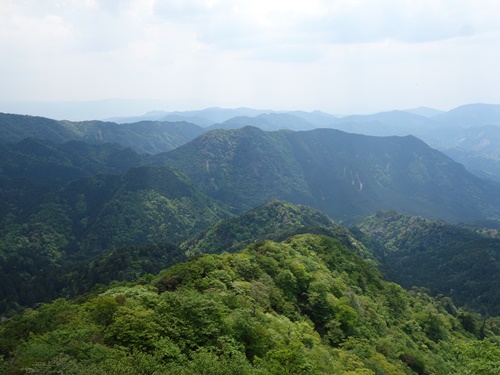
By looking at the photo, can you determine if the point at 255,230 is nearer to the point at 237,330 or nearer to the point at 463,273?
the point at 463,273

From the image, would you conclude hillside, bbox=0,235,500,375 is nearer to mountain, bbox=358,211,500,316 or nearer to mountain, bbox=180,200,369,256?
mountain, bbox=180,200,369,256

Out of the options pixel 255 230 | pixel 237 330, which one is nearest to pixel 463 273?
pixel 255 230

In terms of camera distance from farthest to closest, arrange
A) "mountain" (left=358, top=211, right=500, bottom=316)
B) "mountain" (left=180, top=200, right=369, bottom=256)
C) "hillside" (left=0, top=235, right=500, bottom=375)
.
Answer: "mountain" (left=180, top=200, right=369, bottom=256) → "mountain" (left=358, top=211, right=500, bottom=316) → "hillside" (left=0, top=235, right=500, bottom=375)

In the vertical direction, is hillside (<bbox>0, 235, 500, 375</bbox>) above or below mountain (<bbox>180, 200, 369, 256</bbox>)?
above

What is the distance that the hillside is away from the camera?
23547 millimetres

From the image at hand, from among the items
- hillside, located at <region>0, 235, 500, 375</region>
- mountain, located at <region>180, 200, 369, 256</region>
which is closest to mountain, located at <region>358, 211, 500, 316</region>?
mountain, located at <region>180, 200, 369, 256</region>

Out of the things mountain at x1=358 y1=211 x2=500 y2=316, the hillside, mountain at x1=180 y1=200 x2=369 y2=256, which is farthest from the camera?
mountain at x1=180 y1=200 x2=369 y2=256

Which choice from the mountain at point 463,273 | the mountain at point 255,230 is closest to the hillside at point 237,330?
the mountain at point 255,230

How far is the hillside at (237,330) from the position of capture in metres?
23.5

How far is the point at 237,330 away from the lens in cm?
3053

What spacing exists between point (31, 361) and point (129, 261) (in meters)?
106

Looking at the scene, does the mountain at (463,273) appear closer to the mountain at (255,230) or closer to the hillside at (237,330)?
the mountain at (255,230)

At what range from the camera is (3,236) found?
632ft

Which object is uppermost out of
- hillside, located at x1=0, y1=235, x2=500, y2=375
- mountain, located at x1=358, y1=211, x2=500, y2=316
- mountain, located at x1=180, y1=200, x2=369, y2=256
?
hillside, located at x1=0, y1=235, x2=500, y2=375
